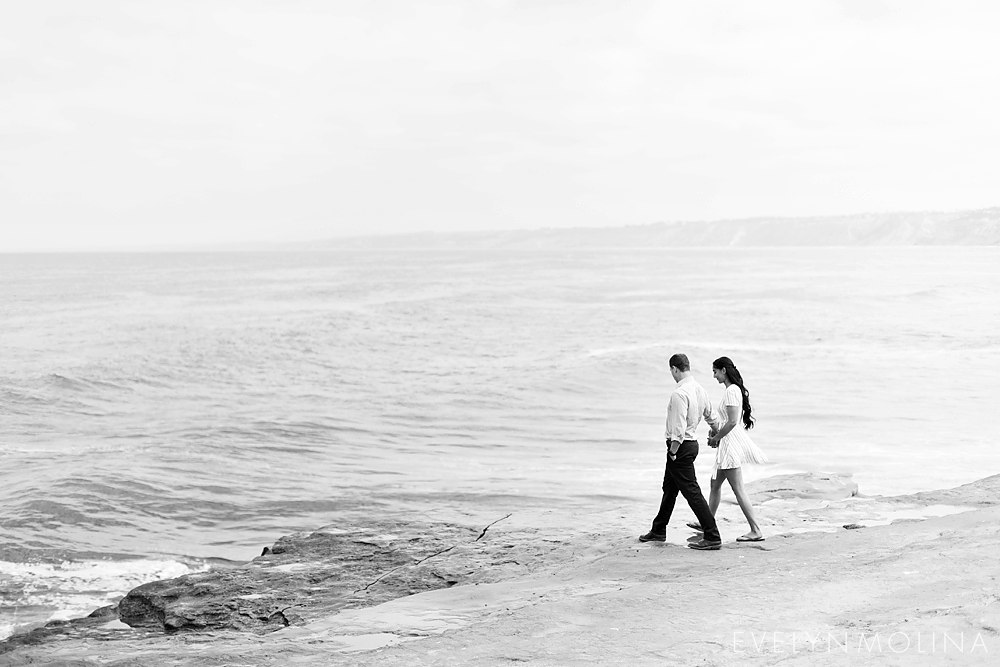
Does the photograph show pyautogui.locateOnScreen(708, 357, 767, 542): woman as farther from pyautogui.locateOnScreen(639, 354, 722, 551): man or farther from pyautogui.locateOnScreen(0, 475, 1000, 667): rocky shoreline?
pyautogui.locateOnScreen(0, 475, 1000, 667): rocky shoreline

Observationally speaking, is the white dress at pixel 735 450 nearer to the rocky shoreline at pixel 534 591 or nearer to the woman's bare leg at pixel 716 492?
the woman's bare leg at pixel 716 492


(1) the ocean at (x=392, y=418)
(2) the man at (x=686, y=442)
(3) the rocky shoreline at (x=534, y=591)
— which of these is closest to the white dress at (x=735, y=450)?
(2) the man at (x=686, y=442)

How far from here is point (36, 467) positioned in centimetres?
1742

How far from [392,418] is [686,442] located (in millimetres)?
14628

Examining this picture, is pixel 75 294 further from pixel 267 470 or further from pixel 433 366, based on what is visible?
pixel 267 470

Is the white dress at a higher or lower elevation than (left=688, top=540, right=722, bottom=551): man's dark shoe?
higher

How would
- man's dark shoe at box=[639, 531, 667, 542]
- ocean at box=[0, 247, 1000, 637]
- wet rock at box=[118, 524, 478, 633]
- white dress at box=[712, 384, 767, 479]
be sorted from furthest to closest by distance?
ocean at box=[0, 247, 1000, 637], man's dark shoe at box=[639, 531, 667, 542], white dress at box=[712, 384, 767, 479], wet rock at box=[118, 524, 478, 633]

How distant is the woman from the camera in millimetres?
8883

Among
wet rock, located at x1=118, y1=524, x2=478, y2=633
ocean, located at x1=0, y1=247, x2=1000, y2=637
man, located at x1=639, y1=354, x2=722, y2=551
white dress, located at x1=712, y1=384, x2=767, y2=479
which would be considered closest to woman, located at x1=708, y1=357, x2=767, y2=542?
white dress, located at x1=712, y1=384, x2=767, y2=479

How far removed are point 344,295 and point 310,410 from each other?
170 ft

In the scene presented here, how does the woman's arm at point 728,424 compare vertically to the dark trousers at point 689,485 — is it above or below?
above

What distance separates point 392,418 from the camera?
22938mm

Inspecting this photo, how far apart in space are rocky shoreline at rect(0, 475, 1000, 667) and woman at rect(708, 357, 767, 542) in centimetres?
54

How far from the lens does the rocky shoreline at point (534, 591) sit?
6781mm
